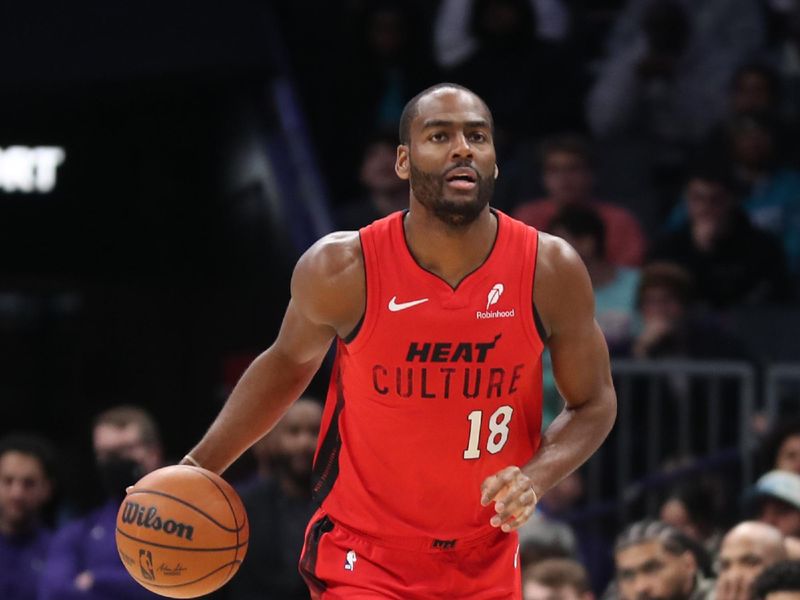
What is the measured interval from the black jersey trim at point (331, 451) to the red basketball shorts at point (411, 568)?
0.15m

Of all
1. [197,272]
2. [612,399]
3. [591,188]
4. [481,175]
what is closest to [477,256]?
[481,175]

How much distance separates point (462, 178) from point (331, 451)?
3.39ft

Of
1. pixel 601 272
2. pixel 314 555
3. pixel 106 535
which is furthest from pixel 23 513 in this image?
pixel 314 555

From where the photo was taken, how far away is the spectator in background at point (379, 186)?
10852 mm

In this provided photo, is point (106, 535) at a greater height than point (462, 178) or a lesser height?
lesser

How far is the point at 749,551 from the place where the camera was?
7.16 meters

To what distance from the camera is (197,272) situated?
503 inches

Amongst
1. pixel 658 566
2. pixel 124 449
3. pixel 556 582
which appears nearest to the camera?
pixel 658 566

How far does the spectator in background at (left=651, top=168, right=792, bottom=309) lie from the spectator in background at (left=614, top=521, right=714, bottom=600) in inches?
108

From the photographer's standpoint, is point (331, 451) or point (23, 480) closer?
point (331, 451)

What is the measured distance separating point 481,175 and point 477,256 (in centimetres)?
29

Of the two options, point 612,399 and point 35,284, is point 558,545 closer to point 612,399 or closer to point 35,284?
point 612,399

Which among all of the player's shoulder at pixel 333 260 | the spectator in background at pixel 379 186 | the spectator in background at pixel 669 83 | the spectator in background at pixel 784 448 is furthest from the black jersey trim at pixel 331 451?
the spectator in background at pixel 669 83

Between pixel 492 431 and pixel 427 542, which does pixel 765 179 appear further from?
pixel 427 542
